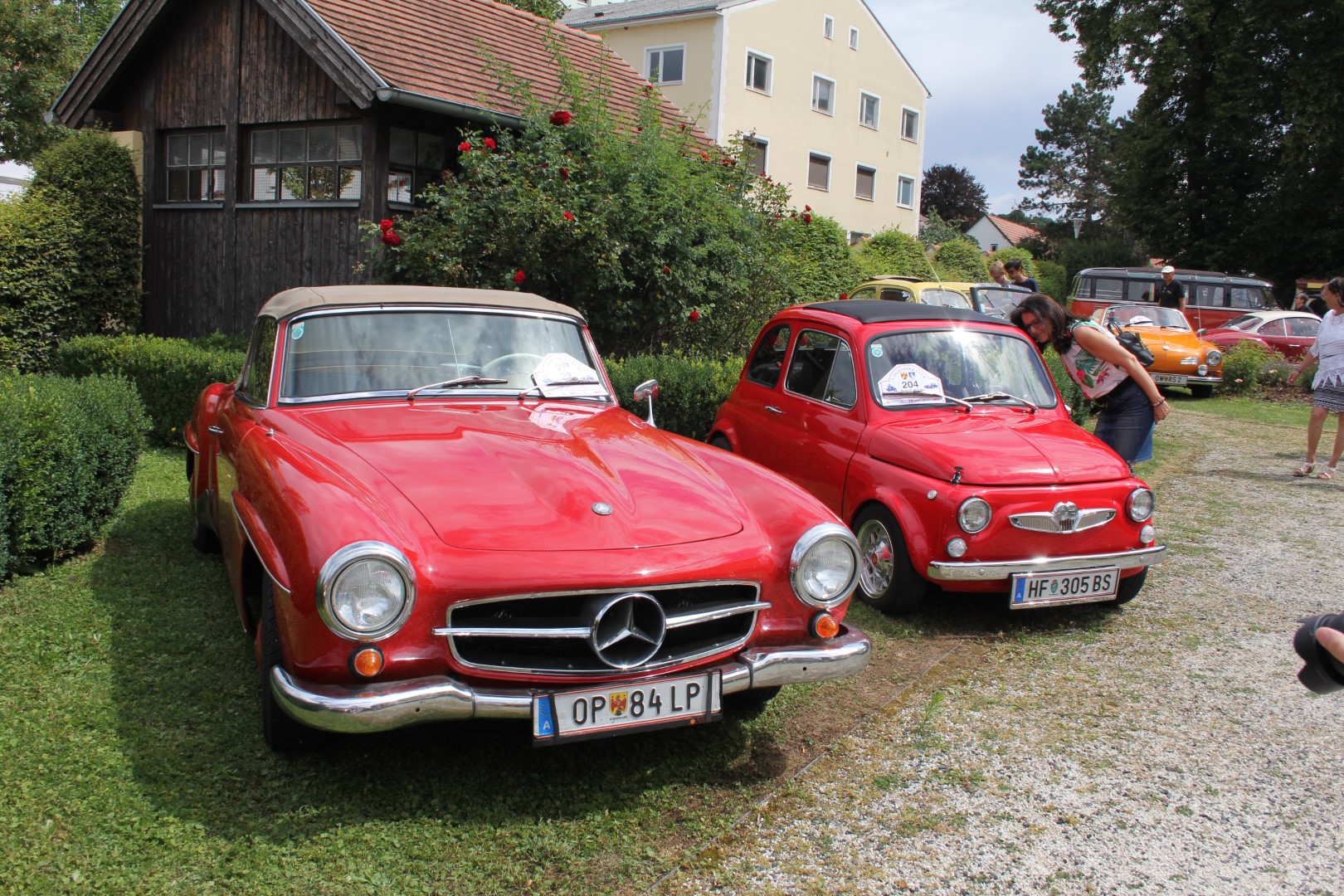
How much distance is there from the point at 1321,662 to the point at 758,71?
3440 cm

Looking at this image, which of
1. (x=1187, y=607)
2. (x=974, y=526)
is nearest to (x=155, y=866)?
A: (x=974, y=526)

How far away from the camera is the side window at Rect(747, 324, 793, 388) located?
709 cm

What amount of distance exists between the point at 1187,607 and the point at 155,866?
5.47 m

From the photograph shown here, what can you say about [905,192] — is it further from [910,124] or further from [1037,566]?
[1037,566]

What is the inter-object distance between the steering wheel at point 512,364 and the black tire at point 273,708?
1.62 meters

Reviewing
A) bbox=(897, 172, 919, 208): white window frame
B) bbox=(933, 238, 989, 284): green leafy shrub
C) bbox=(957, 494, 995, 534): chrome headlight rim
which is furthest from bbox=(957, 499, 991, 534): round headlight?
bbox=(897, 172, 919, 208): white window frame

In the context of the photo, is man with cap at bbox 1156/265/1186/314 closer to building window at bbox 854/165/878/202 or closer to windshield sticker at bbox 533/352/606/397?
windshield sticker at bbox 533/352/606/397

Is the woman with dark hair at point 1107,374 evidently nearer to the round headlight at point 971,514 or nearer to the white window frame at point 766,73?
the round headlight at point 971,514

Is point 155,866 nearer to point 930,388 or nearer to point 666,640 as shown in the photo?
point 666,640

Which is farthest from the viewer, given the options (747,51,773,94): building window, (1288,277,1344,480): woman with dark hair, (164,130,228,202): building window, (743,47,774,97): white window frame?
(747,51,773,94): building window

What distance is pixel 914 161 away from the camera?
41.8 meters

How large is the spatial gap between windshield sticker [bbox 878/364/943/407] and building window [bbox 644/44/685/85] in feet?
95.4

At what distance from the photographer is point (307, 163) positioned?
13570 millimetres

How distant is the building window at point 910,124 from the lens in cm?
4119
